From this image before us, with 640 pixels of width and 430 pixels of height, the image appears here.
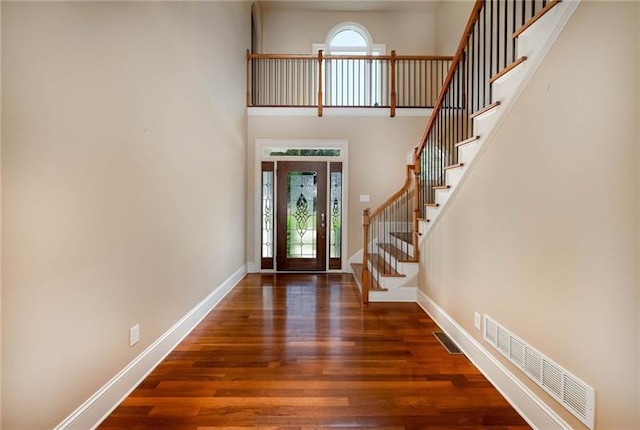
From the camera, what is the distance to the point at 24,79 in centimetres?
133

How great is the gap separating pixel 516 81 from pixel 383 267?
290cm

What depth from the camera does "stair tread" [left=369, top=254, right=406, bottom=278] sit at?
4010 millimetres

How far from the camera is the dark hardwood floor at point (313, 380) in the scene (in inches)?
71.9

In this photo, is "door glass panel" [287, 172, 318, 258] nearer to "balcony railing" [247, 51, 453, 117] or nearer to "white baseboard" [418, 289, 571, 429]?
"balcony railing" [247, 51, 453, 117]

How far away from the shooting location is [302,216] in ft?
18.6

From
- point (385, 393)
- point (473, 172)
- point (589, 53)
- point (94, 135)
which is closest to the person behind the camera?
point (589, 53)

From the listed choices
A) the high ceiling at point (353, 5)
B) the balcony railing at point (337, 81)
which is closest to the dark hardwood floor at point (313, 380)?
the balcony railing at point (337, 81)

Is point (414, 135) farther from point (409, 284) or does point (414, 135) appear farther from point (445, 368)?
point (445, 368)

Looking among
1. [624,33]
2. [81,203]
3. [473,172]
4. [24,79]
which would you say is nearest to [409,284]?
[473,172]

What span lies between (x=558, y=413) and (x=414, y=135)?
15.3 ft

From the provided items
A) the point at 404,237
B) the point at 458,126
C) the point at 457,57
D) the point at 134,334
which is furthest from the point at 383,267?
the point at 134,334

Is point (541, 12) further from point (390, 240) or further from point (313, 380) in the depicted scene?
point (390, 240)

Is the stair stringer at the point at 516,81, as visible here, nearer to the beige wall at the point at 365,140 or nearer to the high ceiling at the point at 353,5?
the beige wall at the point at 365,140

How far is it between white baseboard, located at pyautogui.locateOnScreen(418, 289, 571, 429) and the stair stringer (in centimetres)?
125
